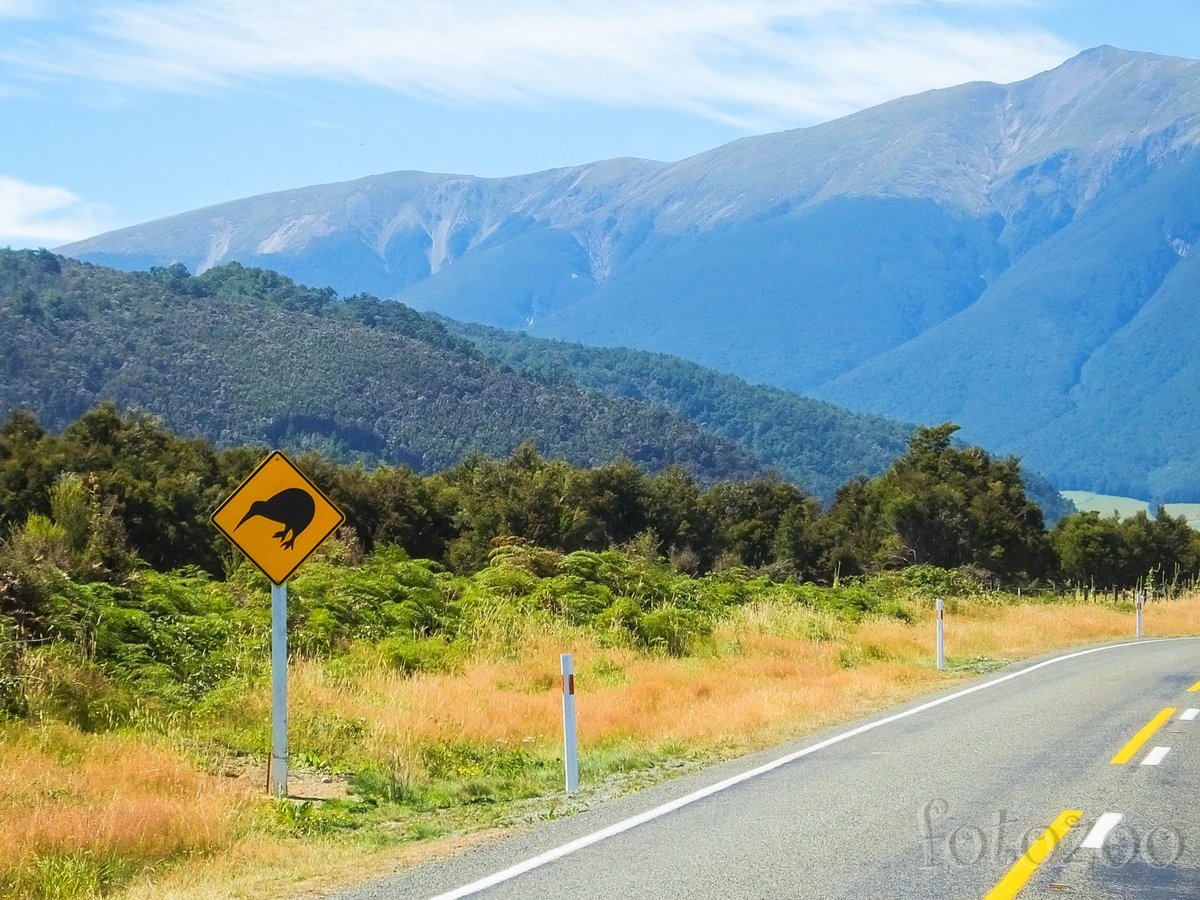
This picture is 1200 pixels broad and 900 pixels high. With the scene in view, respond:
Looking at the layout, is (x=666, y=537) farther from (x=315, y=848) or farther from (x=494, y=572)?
(x=315, y=848)

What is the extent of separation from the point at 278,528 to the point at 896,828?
5230mm

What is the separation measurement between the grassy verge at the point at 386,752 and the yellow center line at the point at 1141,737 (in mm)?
3111

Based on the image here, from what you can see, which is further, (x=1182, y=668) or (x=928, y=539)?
(x=928, y=539)

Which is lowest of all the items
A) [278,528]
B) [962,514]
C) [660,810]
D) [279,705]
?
[660,810]

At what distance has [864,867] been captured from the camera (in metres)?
7.71

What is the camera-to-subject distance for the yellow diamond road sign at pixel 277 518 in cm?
1086

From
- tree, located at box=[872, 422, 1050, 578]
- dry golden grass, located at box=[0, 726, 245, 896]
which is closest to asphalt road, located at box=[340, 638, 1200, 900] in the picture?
dry golden grass, located at box=[0, 726, 245, 896]

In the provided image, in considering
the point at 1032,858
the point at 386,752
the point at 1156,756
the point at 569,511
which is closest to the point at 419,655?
the point at 386,752

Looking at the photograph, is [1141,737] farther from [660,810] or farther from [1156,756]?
[660,810]

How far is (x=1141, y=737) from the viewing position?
12.8 m

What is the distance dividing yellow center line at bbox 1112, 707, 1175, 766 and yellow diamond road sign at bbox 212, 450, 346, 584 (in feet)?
21.6

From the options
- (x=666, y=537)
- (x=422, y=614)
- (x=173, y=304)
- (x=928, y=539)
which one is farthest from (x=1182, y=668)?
(x=173, y=304)

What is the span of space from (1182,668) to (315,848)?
15.3 m

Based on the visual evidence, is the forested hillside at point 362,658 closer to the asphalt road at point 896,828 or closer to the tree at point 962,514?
the asphalt road at point 896,828
